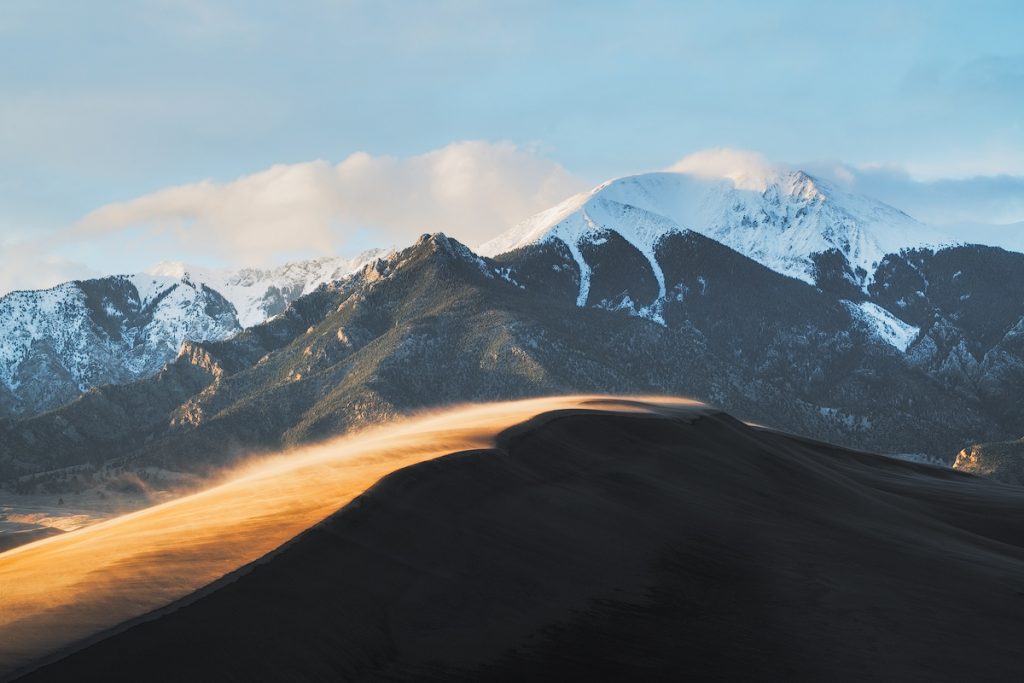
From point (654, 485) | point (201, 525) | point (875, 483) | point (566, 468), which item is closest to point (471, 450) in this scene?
point (566, 468)

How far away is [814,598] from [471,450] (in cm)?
2027

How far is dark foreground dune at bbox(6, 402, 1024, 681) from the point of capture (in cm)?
3412

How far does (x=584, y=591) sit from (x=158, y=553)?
53.9ft

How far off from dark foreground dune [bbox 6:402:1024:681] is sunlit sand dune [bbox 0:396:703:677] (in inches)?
47.3

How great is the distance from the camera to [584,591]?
1729 inches

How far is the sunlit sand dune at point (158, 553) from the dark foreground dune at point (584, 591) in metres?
1.20

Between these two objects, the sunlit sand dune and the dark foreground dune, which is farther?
the dark foreground dune

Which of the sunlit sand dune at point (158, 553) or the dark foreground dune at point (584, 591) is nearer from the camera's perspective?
the sunlit sand dune at point (158, 553)

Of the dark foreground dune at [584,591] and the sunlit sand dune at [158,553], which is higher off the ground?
the sunlit sand dune at [158,553]

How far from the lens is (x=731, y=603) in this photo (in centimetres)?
4503

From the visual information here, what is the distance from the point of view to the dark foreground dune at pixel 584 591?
34125 millimetres

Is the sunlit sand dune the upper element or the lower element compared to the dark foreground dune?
upper

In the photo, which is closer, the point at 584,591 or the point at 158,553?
the point at 158,553

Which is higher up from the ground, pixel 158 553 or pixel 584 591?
pixel 158 553
